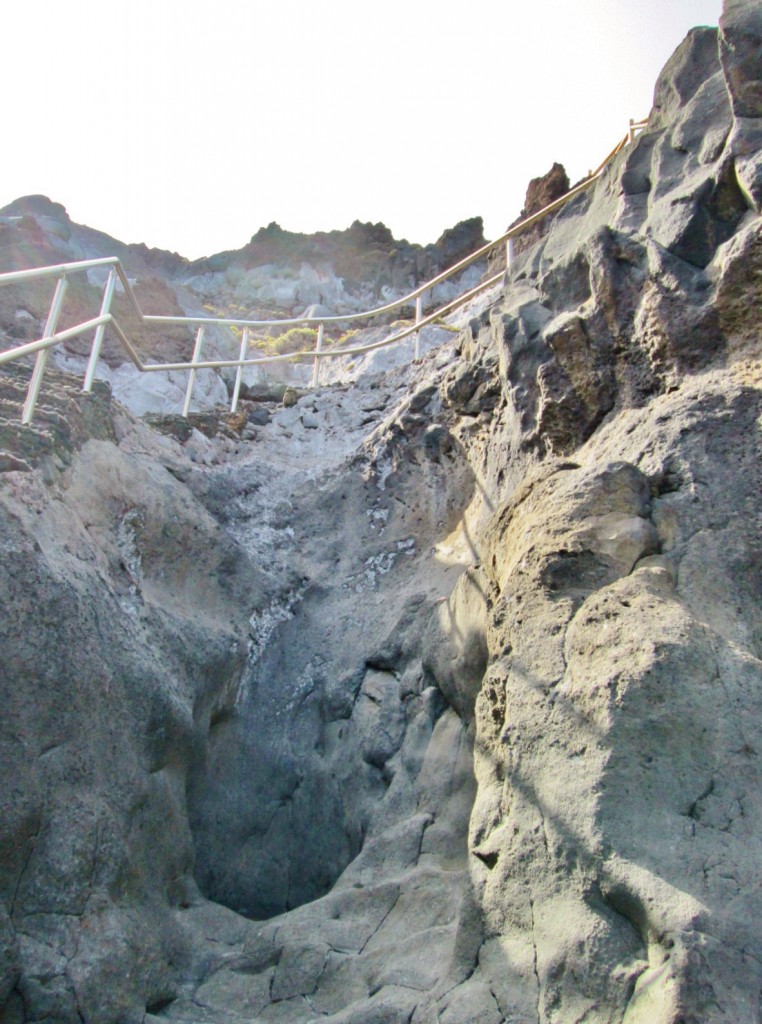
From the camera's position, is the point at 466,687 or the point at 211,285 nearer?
the point at 466,687

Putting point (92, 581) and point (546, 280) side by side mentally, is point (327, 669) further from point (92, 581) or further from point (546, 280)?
point (546, 280)

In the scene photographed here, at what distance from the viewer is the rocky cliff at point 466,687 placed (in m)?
3.56

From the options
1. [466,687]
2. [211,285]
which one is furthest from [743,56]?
[211,285]

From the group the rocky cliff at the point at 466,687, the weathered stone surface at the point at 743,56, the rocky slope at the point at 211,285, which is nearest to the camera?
the rocky cliff at the point at 466,687

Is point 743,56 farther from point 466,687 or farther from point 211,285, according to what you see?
point 211,285

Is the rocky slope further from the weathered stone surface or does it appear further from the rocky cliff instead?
the weathered stone surface

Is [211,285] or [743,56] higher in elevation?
[211,285]

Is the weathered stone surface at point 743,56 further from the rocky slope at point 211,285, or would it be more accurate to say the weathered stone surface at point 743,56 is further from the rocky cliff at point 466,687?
the rocky slope at point 211,285

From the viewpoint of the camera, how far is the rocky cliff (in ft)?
11.7

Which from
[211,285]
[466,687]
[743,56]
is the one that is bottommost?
[466,687]

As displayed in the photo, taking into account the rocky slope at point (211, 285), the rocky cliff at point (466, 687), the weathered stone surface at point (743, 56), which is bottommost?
the rocky cliff at point (466, 687)

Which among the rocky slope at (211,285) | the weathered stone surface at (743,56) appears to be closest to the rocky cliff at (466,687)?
the weathered stone surface at (743,56)

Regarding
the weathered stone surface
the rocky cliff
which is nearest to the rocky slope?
the rocky cliff

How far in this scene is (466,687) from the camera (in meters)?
5.28
